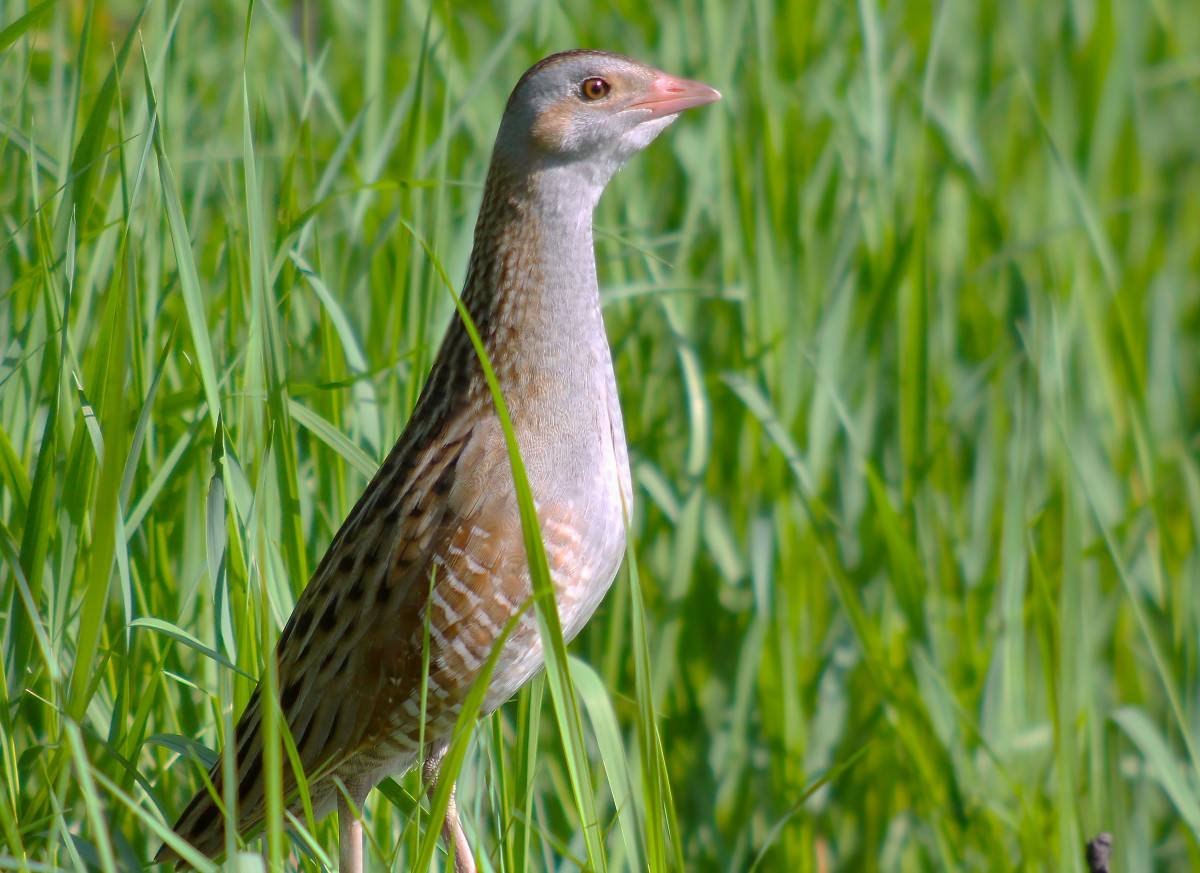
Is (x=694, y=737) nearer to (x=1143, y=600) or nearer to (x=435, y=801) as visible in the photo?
(x=1143, y=600)

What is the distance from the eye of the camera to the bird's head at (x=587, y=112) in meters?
2.54

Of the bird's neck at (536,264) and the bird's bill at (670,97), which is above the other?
the bird's bill at (670,97)

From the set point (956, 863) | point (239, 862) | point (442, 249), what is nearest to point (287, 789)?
point (239, 862)

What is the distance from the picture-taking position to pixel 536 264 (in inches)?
98.4

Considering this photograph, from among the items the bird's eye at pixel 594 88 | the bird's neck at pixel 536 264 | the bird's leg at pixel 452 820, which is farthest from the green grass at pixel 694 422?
the bird's eye at pixel 594 88

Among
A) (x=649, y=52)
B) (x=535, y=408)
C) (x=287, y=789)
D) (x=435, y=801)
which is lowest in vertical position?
(x=287, y=789)

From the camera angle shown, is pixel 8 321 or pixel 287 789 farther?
pixel 8 321

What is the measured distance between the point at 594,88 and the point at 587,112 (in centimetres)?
6

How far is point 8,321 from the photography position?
2.70 meters

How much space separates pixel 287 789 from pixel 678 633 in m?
1.31

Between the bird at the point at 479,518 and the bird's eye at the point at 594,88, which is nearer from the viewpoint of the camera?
the bird at the point at 479,518

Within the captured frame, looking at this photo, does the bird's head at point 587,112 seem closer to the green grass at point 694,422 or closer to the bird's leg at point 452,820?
the green grass at point 694,422

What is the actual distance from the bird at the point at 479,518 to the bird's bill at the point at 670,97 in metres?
0.09

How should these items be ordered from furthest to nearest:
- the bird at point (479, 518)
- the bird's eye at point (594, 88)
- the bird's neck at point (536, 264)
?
the bird's eye at point (594, 88) → the bird's neck at point (536, 264) → the bird at point (479, 518)
